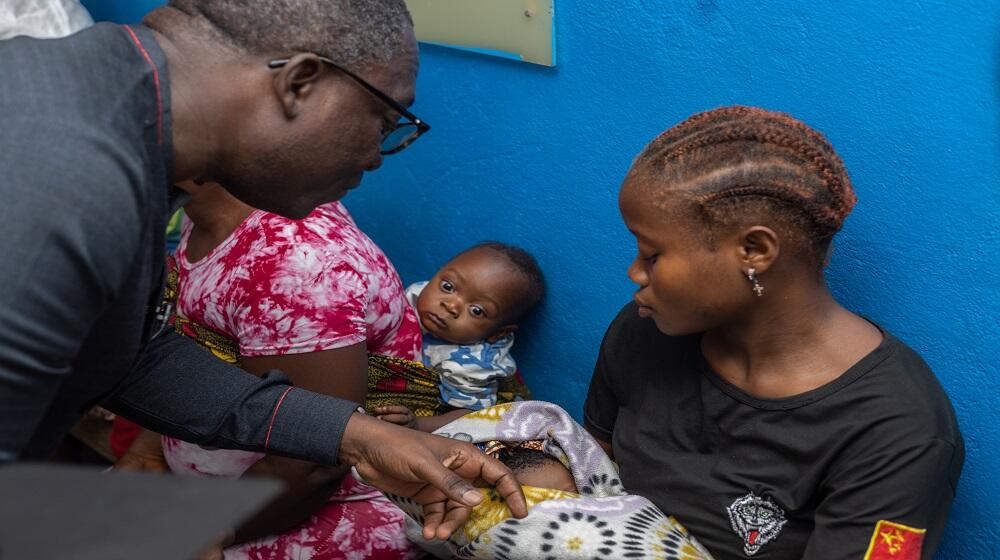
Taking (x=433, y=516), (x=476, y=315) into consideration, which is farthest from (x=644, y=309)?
(x=476, y=315)

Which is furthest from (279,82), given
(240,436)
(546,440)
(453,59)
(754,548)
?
(453,59)

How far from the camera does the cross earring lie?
5.94 feet

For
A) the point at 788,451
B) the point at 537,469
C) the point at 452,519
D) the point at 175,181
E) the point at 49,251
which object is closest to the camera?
the point at 49,251

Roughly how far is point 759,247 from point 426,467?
2.39 feet

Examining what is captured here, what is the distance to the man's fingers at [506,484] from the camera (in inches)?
76.8

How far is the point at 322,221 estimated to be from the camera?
2.42 metres

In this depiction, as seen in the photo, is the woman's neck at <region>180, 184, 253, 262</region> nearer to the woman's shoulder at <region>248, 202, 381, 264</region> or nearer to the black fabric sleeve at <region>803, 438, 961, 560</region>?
the woman's shoulder at <region>248, 202, 381, 264</region>

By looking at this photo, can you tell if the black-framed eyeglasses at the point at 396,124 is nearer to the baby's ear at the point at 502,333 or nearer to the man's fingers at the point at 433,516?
the man's fingers at the point at 433,516

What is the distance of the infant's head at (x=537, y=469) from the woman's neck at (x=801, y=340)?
0.47m

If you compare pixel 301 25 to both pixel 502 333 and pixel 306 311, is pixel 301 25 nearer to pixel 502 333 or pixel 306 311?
pixel 306 311

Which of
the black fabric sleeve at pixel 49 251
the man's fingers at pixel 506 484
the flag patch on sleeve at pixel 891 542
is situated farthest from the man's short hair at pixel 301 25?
the flag patch on sleeve at pixel 891 542

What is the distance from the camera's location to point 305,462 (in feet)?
7.80

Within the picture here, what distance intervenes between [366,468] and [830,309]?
942 mm

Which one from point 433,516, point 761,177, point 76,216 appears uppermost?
point 761,177
